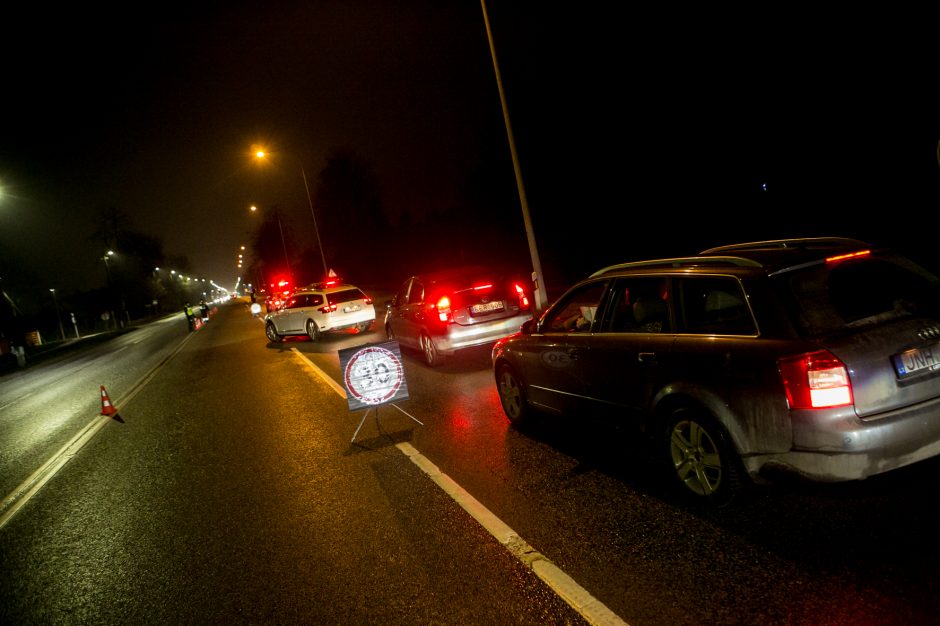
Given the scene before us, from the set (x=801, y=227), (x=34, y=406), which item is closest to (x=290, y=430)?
(x=34, y=406)

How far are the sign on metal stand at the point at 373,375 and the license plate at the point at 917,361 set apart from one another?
4.73 metres

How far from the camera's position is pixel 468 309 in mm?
10203

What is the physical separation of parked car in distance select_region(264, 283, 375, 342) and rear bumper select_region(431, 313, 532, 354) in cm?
869

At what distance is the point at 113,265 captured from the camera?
87.6m

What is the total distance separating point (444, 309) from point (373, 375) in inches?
139

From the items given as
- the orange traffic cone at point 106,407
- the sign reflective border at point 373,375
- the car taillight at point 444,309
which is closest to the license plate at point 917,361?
the sign reflective border at point 373,375

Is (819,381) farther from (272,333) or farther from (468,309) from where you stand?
(272,333)

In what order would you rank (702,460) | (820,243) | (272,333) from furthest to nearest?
(272,333) → (820,243) → (702,460)

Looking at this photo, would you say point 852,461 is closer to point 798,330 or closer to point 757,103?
point 798,330

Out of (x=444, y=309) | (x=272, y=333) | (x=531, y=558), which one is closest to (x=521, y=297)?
(x=444, y=309)

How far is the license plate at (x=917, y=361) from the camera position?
3443 millimetres

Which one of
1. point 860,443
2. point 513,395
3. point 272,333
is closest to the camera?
point 860,443

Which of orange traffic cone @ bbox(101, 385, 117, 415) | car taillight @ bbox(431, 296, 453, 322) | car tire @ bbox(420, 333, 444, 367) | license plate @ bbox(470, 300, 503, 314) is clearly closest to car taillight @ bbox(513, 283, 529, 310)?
license plate @ bbox(470, 300, 503, 314)

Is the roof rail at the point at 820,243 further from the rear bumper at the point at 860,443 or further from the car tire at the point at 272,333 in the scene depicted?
the car tire at the point at 272,333
